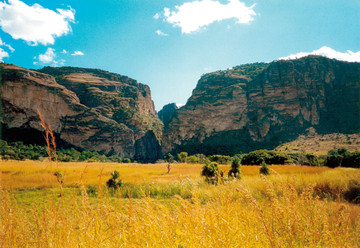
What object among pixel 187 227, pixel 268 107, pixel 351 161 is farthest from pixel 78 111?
pixel 187 227

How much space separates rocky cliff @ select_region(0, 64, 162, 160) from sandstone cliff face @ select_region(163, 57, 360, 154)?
2636cm

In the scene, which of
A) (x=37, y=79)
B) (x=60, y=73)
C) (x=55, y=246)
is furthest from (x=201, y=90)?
(x=55, y=246)

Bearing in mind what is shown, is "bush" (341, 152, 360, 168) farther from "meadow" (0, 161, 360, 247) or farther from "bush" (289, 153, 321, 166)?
"meadow" (0, 161, 360, 247)

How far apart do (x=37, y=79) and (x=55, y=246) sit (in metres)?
129

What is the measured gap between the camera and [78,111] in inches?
4274

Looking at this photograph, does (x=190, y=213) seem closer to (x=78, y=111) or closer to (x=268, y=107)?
(x=268, y=107)

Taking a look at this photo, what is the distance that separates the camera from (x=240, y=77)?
12638 centimetres

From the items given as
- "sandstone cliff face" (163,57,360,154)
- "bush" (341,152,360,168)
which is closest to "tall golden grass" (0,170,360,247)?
"bush" (341,152,360,168)

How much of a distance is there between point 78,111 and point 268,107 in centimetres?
12299

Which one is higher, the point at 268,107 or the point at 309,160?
the point at 268,107

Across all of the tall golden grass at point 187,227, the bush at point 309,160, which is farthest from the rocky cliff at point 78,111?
the bush at point 309,160

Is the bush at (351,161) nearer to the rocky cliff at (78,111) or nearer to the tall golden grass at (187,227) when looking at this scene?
the tall golden grass at (187,227)

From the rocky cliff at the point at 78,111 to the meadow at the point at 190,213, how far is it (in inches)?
3736

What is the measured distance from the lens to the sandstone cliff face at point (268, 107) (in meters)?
96.1
